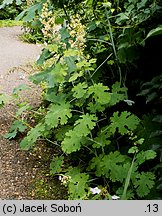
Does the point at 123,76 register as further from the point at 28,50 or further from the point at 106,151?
the point at 28,50

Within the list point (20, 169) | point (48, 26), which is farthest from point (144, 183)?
point (48, 26)

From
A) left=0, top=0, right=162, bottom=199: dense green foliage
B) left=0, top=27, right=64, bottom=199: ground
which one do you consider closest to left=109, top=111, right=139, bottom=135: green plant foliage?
left=0, top=0, right=162, bottom=199: dense green foliage

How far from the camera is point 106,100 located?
2.45m

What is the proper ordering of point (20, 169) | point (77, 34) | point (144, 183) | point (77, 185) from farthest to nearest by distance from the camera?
1. point (20, 169)
2. point (77, 34)
3. point (77, 185)
4. point (144, 183)

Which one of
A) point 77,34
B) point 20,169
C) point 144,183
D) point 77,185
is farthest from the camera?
point 20,169

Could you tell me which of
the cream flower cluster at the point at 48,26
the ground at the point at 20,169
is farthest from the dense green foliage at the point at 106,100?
the ground at the point at 20,169

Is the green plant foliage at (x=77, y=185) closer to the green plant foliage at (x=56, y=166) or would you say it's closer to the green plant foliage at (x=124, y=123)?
the green plant foliage at (x=56, y=166)

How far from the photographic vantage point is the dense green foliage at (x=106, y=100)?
237cm

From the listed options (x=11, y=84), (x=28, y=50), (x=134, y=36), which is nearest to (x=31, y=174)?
(x=134, y=36)

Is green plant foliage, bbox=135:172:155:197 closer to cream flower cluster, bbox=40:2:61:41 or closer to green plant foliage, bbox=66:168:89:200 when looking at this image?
green plant foliage, bbox=66:168:89:200

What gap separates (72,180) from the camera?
95.0 inches

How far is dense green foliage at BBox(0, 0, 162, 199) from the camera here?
2.37 m

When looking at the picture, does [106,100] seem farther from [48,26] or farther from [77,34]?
[48,26]

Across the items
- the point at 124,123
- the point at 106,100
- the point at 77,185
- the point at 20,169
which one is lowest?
the point at 20,169
